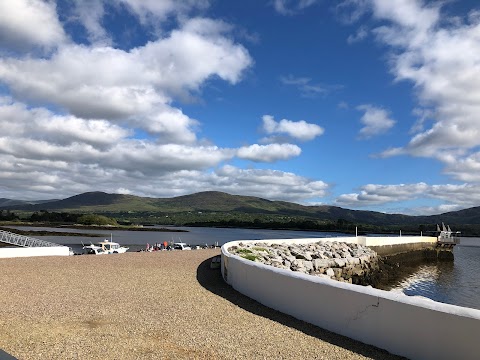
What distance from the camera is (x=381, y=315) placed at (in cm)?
612

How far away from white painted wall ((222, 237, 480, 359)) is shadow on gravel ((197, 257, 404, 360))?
0.41 ft

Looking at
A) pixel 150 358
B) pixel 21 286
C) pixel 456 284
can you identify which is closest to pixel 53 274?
pixel 21 286

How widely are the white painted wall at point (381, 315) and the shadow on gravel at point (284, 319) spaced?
0.41 ft

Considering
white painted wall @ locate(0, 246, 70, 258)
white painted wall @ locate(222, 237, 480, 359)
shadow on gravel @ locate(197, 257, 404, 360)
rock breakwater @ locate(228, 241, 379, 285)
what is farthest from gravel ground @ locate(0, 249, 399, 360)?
white painted wall @ locate(0, 246, 70, 258)

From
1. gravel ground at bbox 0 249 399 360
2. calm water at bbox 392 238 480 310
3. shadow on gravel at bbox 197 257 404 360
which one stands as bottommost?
calm water at bbox 392 238 480 310

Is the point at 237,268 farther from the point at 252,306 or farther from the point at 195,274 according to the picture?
the point at 195,274

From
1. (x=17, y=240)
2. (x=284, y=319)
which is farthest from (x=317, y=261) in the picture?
(x=17, y=240)

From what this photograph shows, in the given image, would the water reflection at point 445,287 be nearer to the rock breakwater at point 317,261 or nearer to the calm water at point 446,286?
the calm water at point 446,286

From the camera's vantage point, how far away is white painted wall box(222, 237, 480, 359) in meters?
5.13

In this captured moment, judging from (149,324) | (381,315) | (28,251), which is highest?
(381,315)

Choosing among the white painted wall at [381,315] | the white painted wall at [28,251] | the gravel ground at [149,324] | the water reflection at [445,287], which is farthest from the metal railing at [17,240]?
the white painted wall at [381,315]

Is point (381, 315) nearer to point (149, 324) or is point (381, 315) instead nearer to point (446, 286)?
point (149, 324)

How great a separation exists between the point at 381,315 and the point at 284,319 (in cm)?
216

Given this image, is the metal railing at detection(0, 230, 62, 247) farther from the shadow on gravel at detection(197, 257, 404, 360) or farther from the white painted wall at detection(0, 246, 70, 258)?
the shadow on gravel at detection(197, 257, 404, 360)
